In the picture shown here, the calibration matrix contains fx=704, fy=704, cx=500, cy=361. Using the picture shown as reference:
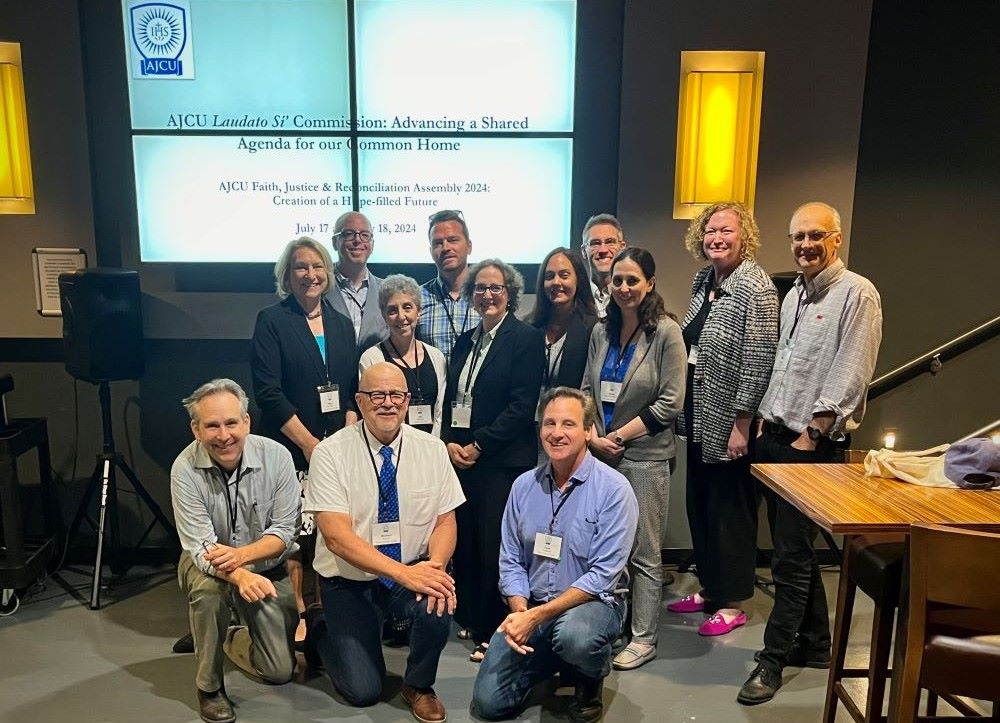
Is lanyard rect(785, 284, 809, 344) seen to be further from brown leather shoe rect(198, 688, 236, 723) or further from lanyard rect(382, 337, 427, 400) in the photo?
brown leather shoe rect(198, 688, 236, 723)

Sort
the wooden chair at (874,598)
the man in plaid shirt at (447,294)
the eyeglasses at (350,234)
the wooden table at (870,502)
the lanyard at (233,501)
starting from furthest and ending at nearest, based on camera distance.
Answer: the eyeglasses at (350,234) < the man in plaid shirt at (447,294) < the lanyard at (233,501) < the wooden chair at (874,598) < the wooden table at (870,502)

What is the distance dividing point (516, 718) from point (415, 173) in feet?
7.74

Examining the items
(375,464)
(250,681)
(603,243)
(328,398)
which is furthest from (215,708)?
(603,243)

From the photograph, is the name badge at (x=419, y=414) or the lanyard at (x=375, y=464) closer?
the lanyard at (x=375, y=464)

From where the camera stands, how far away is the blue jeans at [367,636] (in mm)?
2332

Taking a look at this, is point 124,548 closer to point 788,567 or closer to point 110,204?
point 110,204

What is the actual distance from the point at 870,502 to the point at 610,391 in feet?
3.70

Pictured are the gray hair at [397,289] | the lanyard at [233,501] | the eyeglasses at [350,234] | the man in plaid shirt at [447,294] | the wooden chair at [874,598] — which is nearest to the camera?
the wooden chair at [874,598]

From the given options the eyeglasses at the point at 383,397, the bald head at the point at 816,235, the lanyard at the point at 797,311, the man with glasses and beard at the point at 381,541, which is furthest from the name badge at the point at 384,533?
the bald head at the point at 816,235

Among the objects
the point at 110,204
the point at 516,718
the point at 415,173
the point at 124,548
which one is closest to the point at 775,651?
the point at 516,718

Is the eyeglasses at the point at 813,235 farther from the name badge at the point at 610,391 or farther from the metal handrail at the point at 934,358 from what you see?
the metal handrail at the point at 934,358

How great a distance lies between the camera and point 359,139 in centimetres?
330

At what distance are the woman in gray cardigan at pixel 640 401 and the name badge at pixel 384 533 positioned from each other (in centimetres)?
79

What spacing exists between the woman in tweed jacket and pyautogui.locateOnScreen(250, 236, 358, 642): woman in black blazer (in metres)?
1.39
